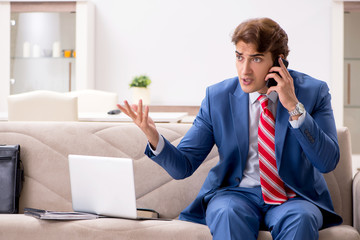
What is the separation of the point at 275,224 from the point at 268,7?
431 centimetres

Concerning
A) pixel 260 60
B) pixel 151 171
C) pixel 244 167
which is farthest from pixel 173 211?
pixel 260 60

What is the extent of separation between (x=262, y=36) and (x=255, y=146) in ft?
1.39

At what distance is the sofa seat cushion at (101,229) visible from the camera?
1.79 m

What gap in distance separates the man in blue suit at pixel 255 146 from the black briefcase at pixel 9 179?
75 centimetres

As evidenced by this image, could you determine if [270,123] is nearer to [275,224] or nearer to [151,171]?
[275,224]

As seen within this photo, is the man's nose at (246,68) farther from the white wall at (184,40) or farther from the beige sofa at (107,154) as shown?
the white wall at (184,40)

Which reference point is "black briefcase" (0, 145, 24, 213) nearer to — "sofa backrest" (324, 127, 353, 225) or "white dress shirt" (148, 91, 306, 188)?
"white dress shirt" (148, 91, 306, 188)

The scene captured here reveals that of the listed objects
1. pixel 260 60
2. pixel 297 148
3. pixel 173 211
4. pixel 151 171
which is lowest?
pixel 173 211

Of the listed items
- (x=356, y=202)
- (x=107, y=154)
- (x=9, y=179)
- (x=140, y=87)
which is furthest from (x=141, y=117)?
(x=140, y=87)

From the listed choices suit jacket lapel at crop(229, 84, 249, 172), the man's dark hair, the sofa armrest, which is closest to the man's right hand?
suit jacket lapel at crop(229, 84, 249, 172)

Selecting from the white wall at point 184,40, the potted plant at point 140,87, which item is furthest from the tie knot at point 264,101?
the white wall at point 184,40

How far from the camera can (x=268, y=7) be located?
5566mm

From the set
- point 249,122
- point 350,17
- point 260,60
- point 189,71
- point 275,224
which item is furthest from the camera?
point 189,71

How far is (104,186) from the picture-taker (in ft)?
6.18
